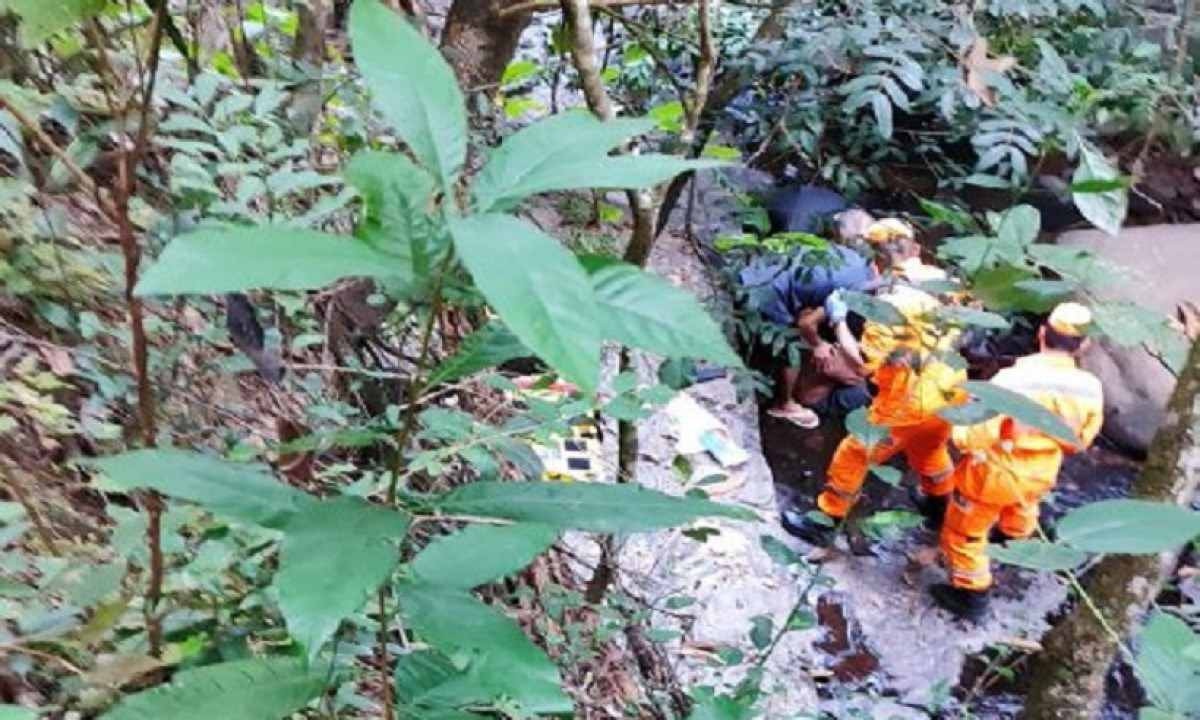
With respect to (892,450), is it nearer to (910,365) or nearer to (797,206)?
(797,206)

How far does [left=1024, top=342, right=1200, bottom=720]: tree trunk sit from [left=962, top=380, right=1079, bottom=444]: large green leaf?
1.40 meters

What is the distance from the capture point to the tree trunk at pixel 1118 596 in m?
2.87

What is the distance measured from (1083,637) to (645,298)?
298 cm

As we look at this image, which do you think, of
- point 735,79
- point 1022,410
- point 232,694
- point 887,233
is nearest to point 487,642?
point 232,694

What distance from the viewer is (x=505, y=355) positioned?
86 centimetres

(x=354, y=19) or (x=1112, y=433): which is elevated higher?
(x=354, y=19)

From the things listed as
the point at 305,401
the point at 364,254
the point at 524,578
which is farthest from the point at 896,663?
the point at 364,254

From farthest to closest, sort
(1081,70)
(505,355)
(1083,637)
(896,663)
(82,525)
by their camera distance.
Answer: (896,663) < (1081,70) < (1083,637) < (82,525) < (505,355)

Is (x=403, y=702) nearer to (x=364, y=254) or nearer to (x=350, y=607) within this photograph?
(x=350, y=607)

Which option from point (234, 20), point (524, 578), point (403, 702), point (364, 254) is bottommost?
point (524, 578)

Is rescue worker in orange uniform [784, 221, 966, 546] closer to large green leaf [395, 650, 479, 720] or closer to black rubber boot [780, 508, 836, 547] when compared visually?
black rubber boot [780, 508, 836, 547]

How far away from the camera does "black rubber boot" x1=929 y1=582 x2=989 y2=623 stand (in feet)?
15.2

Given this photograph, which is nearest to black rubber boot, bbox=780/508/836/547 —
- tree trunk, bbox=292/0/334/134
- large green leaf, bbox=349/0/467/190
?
tree trunk, bbox=292/0/334/134

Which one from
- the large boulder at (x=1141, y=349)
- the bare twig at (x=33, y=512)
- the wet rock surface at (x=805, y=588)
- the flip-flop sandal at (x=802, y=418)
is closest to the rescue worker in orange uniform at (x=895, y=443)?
the wet rock surface at (x=805, y=588)
